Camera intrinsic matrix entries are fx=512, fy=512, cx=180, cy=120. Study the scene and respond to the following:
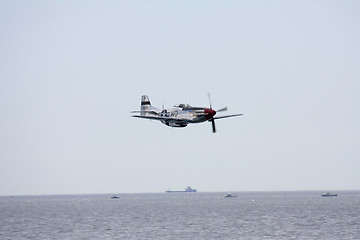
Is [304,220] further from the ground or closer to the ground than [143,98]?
closer to the ground

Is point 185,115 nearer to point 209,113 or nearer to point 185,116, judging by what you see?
point 185,116

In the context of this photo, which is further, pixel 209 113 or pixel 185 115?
pixel 185 115

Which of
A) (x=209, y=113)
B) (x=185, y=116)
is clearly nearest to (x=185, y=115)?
(x=185, y=116)

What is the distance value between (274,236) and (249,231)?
14.8 metres

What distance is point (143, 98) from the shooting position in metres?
92.8

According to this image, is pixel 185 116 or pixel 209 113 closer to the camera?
pixel 209 113

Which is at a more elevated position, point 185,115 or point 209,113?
point 185,115

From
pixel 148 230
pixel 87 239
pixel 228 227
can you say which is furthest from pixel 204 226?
pixel 87 239

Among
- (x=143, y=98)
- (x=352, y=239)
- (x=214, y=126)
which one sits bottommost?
(x=352, y=239)

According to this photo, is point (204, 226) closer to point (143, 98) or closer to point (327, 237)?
point (327, 237)

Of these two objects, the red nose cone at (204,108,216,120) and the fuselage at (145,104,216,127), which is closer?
the red nose cone at (204,108,216,120)

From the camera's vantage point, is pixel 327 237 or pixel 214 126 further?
pixel 327 237

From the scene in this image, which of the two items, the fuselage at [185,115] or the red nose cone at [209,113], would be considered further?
the fuselage at [185,115]

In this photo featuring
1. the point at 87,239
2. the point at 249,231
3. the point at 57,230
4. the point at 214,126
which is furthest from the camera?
the point at 57,230
